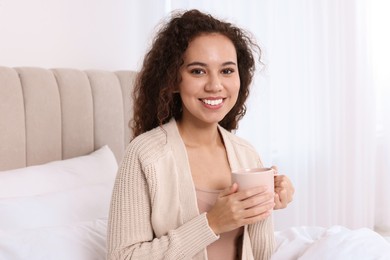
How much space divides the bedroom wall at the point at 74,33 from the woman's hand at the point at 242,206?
4.48 feet

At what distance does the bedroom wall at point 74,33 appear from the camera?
231 cm

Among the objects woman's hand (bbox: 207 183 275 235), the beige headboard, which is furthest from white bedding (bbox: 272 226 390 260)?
the beige headboard

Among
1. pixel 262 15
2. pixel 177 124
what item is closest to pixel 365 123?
pixel 262 15

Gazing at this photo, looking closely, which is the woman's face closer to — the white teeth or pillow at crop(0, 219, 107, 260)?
the white teeth

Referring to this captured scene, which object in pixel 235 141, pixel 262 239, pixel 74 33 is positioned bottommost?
pixel 262 239

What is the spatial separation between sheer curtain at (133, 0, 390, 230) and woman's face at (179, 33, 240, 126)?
1522 mm

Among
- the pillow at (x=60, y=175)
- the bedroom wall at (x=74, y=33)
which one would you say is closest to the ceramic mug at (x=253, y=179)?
the pillow at (x=60, y=175)

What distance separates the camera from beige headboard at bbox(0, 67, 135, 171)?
203 cm

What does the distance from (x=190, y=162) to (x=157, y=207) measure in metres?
0.19

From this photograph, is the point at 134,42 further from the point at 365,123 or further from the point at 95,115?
the point at 365,123

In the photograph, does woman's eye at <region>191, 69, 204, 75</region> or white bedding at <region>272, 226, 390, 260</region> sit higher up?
woman's eye at <region>191, 69, 204, 75</region>

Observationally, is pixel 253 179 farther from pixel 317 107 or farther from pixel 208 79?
pixel 317 107

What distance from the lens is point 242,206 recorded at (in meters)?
1.27

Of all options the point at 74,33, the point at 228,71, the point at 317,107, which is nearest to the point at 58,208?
the point at 228,71
